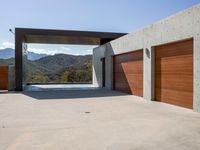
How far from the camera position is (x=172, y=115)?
7945 millimetres

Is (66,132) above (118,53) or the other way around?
the other way around

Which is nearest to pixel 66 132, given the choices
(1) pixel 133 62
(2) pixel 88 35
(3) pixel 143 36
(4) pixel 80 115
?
(4) pixel 80 115

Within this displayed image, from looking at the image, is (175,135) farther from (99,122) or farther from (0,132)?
(0,132)

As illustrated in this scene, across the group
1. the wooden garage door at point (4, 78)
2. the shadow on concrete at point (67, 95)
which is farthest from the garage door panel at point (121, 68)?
the wooden garage door at point (4, 78)

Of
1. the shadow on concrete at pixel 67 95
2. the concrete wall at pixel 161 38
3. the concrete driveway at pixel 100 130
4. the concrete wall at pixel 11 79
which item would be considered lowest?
the concrete driveway at pixel 100 130

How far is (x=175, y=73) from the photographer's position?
10.1 metres

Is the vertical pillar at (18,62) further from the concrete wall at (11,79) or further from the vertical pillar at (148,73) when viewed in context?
the vertical pillar at (148,73)

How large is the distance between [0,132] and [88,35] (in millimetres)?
14386

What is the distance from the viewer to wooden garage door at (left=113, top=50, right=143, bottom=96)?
13391 mm

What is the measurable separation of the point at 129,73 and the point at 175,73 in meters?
5.00

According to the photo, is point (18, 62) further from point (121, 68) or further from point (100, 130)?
point (100, 130)

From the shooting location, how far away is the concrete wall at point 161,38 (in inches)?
335

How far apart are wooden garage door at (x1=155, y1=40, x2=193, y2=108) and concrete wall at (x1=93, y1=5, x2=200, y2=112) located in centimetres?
29

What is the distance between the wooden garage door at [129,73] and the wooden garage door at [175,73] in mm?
1794
